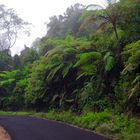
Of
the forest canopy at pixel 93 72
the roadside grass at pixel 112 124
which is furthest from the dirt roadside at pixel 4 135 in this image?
the forest canopy at pixel 93 72

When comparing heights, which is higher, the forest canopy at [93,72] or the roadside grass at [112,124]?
the forest canopy at [93,72]

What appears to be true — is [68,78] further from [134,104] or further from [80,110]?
[134,104]

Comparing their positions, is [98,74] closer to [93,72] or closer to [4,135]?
[93,72]

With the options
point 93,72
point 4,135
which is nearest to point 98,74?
point 93,72

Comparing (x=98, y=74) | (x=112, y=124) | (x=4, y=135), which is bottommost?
(x=4, y=135)

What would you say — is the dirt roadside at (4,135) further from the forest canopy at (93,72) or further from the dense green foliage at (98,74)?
the forest canopy at (93,72)

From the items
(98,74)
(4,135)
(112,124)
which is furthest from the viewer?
(98,74)

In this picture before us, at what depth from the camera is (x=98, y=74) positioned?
1983 centimetres

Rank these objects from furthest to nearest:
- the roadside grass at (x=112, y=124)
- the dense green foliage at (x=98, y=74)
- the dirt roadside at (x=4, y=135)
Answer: the dense green foliage at (x=98, y=74) < the dirt roadside at (x=4, y=135) < the roadside grass at (x=112, y=124)

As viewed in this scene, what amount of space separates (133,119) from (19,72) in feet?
61.8

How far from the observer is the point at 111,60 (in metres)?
18.2

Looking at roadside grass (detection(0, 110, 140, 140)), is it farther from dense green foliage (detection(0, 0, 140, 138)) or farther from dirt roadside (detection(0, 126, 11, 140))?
dirt roadside (detection(0, 126, 11, 140))

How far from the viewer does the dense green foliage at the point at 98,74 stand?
15984 millimetres

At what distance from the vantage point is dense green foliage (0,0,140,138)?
15984mm
